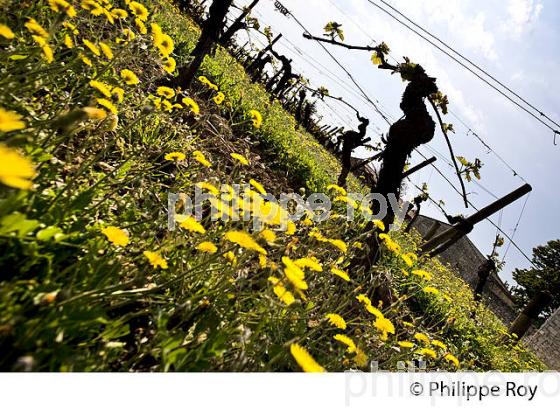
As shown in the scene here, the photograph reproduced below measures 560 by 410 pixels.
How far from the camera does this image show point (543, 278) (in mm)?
30969

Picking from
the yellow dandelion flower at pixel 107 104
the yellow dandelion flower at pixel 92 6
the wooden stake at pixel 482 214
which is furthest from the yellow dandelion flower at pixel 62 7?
the wooden stake at pixel 482 214

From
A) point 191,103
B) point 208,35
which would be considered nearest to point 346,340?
point 191,103

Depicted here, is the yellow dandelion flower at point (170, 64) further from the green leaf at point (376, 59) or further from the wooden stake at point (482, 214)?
the wooden stake at point (482, 214)

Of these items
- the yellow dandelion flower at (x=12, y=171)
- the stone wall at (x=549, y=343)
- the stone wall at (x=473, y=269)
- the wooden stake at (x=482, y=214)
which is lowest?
the stone wall at (x=473, y=269)

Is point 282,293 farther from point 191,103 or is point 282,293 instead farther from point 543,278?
point 543,278

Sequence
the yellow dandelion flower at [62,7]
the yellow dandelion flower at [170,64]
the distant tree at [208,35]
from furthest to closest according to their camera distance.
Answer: the distant tree at [208,35], the yellow dandelion flower at [170,64], the yellow dandelion flower at [62,7]

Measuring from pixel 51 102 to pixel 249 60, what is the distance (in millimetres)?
16589

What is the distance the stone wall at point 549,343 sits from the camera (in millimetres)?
15864

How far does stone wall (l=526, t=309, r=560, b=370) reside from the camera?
52.0 ft

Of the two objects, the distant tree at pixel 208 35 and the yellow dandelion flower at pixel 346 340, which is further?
the distant tree at pixel 208 35

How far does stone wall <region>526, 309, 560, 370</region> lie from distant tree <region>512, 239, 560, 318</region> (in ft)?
41.3

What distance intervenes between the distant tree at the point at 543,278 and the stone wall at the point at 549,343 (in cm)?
1260

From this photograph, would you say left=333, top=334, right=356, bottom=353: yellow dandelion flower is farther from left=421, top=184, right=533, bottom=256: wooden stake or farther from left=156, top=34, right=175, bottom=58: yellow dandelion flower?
left=421, top=184, right=533, bottom=256: wooden stake

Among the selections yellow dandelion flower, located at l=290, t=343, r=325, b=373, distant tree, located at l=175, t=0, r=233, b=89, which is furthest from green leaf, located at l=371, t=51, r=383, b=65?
yellow dandelion flower, located at l=290, t=343, r=325, b=373
